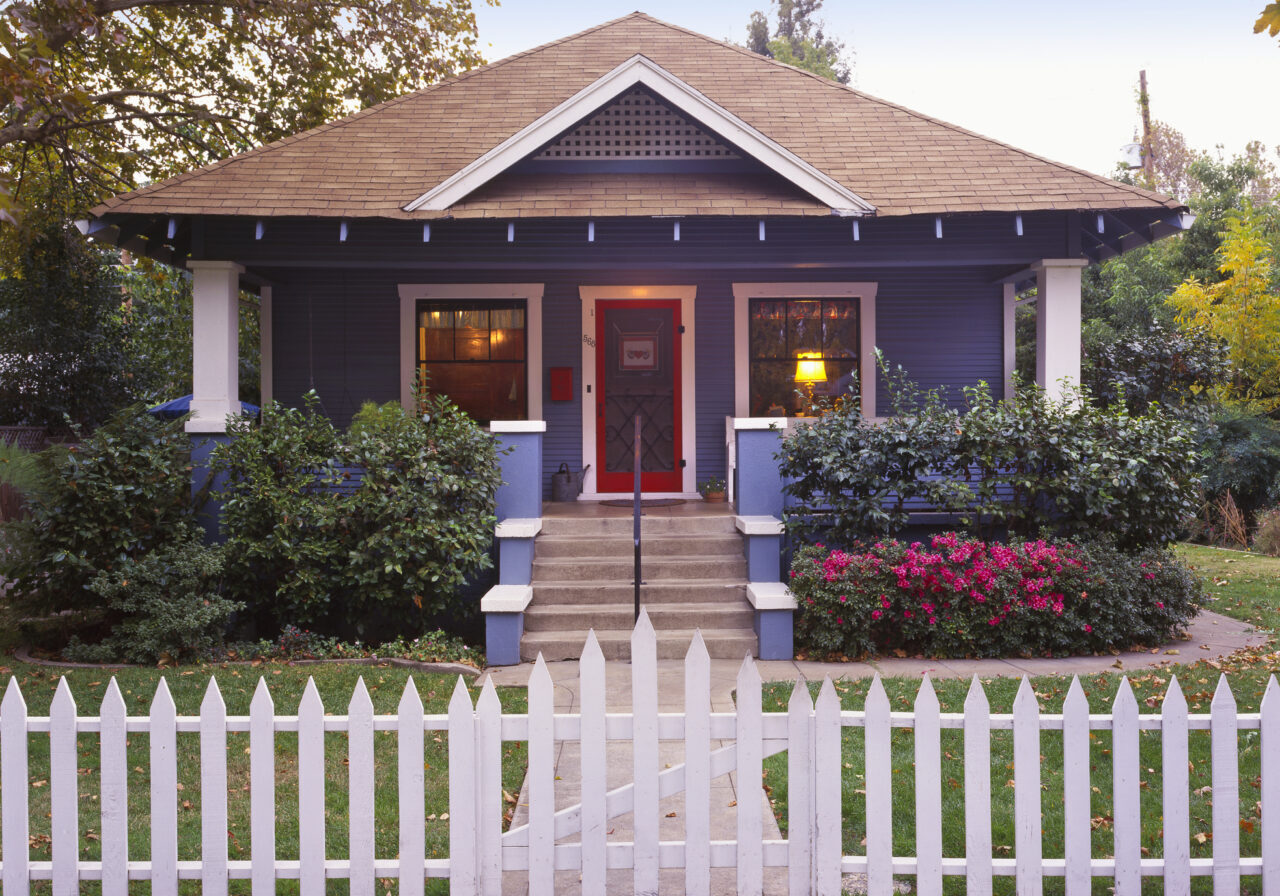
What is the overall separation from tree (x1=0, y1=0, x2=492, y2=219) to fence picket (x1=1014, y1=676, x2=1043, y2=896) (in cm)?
1323

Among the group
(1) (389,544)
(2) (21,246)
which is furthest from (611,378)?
(2) (21,246)

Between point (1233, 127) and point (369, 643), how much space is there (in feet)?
138

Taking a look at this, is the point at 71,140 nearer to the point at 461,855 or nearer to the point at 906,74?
the point at 461,855

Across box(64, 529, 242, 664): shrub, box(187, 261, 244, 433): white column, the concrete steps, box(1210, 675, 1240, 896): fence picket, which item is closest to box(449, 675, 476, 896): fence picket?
box(1210, 675, 1240, 896): fence picket

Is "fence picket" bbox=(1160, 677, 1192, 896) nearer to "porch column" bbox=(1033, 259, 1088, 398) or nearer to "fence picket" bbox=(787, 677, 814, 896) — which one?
"fence picket" bbox=(787, 677, 814, 896)

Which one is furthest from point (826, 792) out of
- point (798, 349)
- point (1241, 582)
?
point (1241, 582)

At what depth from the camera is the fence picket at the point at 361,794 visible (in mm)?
3311

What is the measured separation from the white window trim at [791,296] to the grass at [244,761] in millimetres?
5915

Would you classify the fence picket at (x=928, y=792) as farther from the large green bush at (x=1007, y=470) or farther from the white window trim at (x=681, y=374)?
the white window trim at (x=681, y=374)

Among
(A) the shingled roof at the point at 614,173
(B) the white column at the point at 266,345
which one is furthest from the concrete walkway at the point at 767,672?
(B) the white column at the point at 266,345

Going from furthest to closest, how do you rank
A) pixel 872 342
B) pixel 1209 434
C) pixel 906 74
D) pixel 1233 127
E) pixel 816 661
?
pixel 906 74 < pixel 1233 127 < pixel 1209 434 < pixel 872 342 < pixel 816 661

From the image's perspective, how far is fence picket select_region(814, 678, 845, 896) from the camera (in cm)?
335

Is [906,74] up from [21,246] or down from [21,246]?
up

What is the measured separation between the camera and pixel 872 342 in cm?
1193
